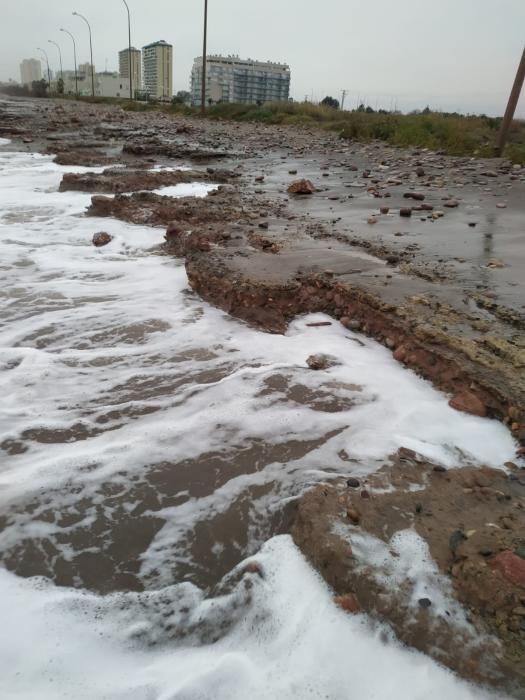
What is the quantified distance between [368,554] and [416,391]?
1.26 metres

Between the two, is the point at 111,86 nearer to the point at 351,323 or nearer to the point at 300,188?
the point at 300,188

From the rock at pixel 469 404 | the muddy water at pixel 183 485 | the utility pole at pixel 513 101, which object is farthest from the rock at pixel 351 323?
the utility pole at pixel 513 101

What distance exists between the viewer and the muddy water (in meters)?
1.41

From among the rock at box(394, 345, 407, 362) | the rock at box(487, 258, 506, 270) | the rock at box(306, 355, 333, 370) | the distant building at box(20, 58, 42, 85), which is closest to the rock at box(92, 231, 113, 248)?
the rock at box(306, 355, 333, 370)

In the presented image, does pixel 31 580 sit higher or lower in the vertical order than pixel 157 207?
lower

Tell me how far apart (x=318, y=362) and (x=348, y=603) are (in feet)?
5.27

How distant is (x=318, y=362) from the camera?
9.70ft

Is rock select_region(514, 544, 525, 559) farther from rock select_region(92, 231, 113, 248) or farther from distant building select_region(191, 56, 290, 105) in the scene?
distant building select_region(191, 56, 290, 105)

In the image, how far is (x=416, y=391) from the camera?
8.90ft

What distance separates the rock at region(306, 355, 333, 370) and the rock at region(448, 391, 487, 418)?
2.48 ft

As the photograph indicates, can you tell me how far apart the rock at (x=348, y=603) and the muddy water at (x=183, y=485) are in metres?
0.03

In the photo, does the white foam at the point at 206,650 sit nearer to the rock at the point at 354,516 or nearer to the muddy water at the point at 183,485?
the muddy water at the point at 183,485

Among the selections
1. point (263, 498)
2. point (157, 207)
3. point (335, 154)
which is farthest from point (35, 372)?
point (335, 154)

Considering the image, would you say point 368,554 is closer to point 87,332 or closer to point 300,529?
point 300,529
